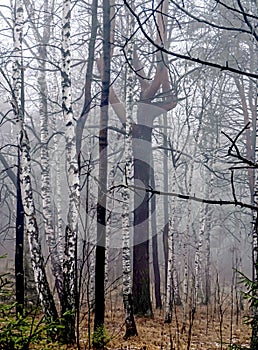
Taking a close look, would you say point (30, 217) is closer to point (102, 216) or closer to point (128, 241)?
point (102, 216)

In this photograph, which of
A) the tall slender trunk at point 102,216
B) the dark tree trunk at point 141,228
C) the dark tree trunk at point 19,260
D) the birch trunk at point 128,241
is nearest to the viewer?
the tall slender trunk at point 102,216

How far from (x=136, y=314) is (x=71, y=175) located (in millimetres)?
5654

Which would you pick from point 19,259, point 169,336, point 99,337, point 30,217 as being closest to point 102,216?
point 30,217

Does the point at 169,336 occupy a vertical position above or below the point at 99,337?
below

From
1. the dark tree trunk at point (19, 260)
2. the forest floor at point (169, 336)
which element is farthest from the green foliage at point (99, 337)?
the dark tree trunk at point (19, 260)

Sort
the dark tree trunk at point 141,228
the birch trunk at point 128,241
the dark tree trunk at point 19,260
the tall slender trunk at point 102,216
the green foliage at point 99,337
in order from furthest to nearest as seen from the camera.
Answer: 1. the dark tree trunk at point 141,228
2. the birch trunk at point 128,241
3. the dark tree trunk at point 19,260
4. the tall slender trunk at point 102,216
5. the green foliage at point 99,337

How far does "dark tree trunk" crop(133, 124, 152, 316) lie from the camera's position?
12133 mm

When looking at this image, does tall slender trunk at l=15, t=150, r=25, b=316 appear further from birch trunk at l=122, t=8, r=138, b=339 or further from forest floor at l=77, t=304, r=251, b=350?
birch trunk at l=122, t=8, r=138, b=339

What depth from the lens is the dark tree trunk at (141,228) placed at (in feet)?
39.8

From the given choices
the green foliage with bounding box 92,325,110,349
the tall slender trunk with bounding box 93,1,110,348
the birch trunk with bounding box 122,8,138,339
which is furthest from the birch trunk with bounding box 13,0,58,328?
the birch trunk with bounding box 122,8,138,339

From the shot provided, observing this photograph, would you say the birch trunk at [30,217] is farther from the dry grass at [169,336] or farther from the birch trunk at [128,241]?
the birch trunk at [128,241]

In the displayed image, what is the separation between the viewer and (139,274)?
12.1m

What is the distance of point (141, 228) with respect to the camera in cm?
1262

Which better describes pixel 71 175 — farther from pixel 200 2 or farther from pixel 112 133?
pixel 112 133
